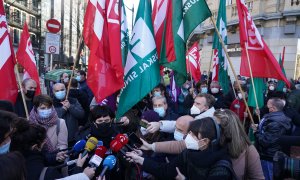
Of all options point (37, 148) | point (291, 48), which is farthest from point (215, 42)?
point (291, 48)

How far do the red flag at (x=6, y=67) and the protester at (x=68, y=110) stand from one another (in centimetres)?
73

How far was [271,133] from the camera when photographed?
13.0 feet

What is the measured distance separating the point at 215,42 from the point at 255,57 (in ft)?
6.66

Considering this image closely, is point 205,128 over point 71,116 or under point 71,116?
over

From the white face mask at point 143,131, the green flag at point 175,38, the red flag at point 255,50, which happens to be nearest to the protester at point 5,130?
Answer: the white face mask at point 143,131

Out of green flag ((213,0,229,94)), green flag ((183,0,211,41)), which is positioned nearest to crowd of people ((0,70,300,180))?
green flag ((183,0,211,41))

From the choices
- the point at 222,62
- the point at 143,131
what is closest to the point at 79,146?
the point at 143,131

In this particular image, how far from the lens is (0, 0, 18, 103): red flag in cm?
372

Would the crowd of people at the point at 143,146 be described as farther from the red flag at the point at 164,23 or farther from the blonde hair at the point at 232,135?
the red flag at the point at 164,23

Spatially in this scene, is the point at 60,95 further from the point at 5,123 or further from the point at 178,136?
the point at 5,123

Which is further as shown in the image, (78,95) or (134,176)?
(78,95)

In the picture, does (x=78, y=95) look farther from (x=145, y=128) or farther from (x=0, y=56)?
(x=145, y=128)

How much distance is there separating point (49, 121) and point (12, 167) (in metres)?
1.79

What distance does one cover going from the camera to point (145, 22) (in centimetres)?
412
